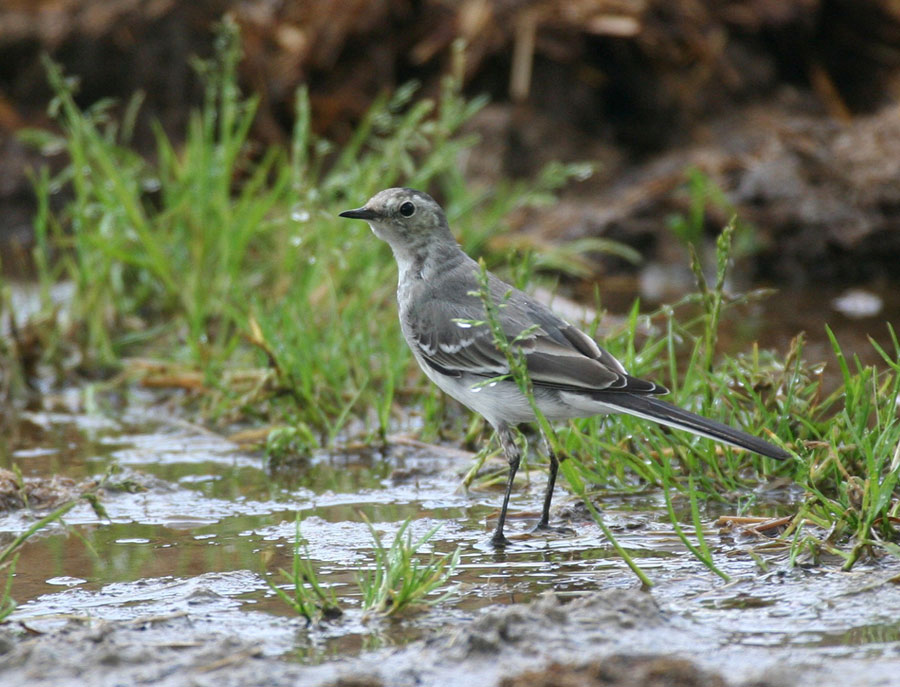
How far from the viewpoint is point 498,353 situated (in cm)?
521

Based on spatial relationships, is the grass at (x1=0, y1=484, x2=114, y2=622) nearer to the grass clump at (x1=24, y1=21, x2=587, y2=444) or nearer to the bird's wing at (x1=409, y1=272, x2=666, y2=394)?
the bird's wing at (x1=409, y1=272, x2=666, y2=394)

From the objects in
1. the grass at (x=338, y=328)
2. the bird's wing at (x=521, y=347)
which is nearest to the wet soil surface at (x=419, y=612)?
the grass at (x=338, y=328)

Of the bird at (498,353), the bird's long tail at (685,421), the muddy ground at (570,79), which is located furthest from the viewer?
the muddy ground at (570,79)

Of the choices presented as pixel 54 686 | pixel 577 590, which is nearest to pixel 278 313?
pixel 577 590

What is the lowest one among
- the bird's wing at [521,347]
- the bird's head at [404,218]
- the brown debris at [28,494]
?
the brown debris at [28,494]

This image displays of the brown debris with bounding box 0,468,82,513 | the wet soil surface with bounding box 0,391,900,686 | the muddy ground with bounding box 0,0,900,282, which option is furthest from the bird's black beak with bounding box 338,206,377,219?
the muddy ground with bounding box 0,0,900,282

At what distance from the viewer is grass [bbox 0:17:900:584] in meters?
5.16

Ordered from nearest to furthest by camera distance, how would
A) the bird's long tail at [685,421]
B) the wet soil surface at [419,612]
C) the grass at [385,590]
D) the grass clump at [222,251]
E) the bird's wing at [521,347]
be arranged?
the wet soil surface at [419,612]
the grass at [385,590]
the bird's long tail at [685,421]
the bird's wing at [521,347]
the grass clump at [222,251]

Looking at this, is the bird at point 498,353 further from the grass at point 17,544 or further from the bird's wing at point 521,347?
the grass at point 17,544

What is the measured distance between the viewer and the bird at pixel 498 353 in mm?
4711

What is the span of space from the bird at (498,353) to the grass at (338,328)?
312 mm

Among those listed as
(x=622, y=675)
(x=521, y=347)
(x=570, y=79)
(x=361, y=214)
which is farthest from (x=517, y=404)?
(x=570, y=79)

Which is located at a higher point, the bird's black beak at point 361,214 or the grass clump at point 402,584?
the bird's black beak at point 361,214

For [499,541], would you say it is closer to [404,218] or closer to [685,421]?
[685,421]
